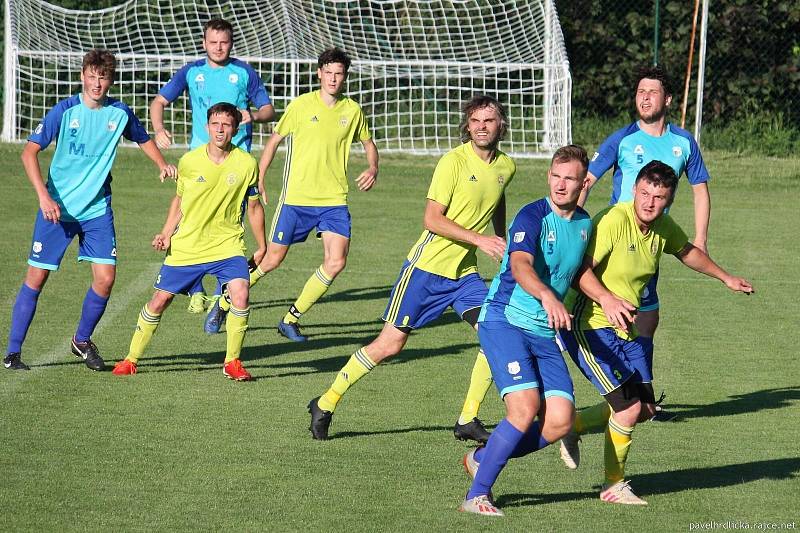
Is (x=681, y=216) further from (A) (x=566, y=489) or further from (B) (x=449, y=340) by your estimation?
(A) (x=566, y=489)

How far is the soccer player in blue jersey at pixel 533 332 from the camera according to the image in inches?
242

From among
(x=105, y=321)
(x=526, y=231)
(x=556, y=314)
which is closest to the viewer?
(x=556, y=314)

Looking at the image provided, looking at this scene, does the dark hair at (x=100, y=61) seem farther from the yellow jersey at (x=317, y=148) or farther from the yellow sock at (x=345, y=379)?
the yellow sock at (x=345, y=379)

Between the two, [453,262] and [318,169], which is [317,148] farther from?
[453,262]

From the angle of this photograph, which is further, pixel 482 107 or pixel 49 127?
pixel 49 127

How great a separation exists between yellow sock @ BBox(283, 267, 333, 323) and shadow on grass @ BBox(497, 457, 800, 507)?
13.4 feet

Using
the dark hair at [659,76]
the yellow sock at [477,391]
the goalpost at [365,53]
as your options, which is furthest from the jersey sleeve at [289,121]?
the goalpost at [365,53]

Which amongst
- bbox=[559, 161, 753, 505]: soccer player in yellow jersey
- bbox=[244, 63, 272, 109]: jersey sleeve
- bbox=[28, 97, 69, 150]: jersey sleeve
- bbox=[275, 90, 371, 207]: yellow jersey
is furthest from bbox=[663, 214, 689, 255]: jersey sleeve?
bbox=[244, 63, 272, 109]: jersey sleeve

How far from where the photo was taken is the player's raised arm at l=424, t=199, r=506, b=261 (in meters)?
6.82

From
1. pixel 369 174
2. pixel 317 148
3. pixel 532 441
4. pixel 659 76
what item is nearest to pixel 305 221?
pixel 317 148

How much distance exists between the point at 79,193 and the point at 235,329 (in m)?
1.44

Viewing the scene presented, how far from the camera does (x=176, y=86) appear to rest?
1153cm

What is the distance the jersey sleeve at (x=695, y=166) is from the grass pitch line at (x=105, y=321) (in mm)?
4582

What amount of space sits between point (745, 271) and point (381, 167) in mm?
8262
